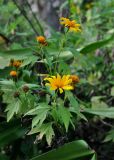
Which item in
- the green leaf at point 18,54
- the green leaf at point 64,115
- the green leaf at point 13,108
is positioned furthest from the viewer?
the green leaf at point 18,54

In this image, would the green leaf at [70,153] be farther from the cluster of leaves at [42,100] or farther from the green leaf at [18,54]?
the green leaf at [18,54]

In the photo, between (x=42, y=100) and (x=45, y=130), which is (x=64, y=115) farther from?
(x=42, y=100)

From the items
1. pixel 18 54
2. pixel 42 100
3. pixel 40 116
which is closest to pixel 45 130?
pixel 40 116

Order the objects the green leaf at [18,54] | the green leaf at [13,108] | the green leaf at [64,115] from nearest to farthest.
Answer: the green leaf at [64,115]
the green leaf at [13,108]
the green leaf at [18,54]

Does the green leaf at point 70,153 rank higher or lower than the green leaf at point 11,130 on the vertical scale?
lower

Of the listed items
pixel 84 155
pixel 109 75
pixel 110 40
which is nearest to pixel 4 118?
pixel 84 155

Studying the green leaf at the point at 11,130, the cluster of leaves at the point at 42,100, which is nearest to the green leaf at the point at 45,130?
the cluster of leaves at the point at 42,100
